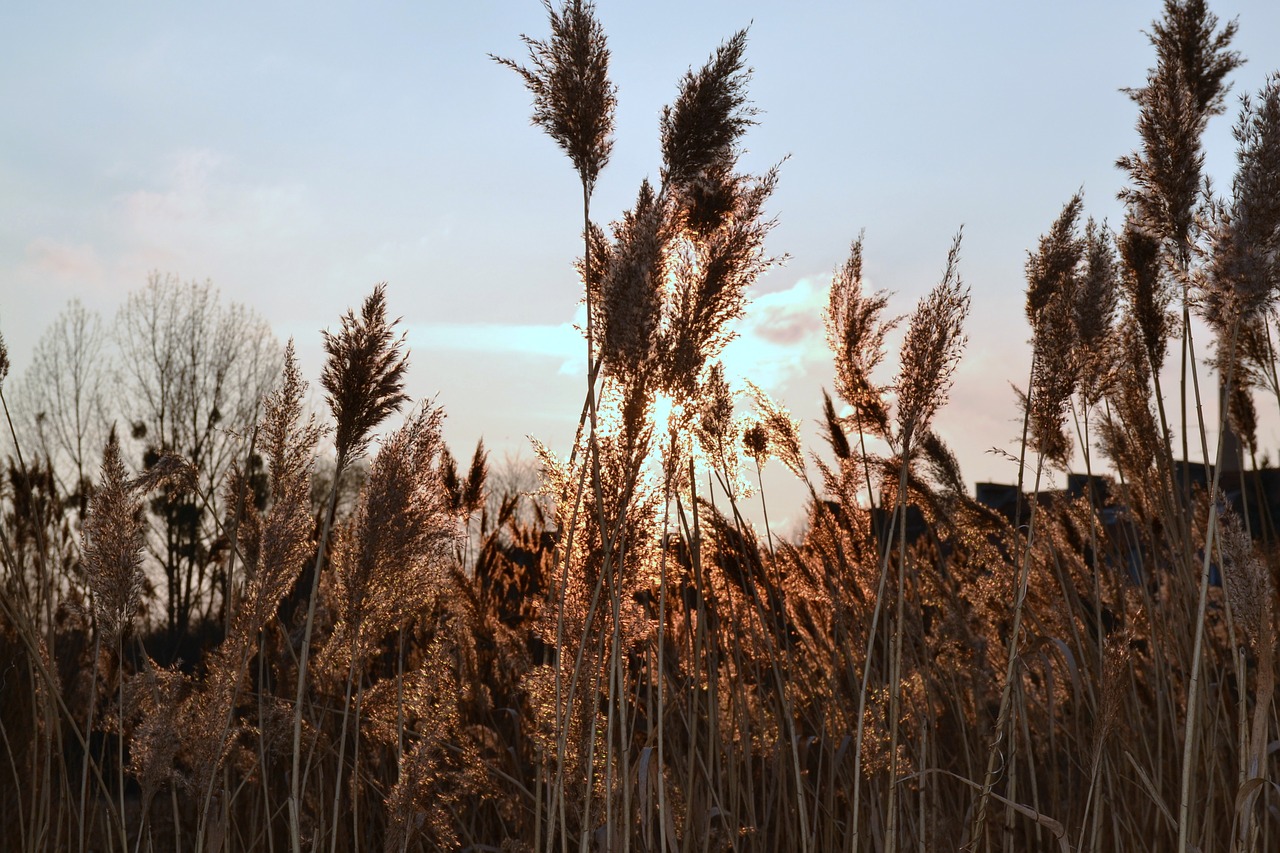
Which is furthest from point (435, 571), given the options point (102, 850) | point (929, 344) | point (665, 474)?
point (102, 850)

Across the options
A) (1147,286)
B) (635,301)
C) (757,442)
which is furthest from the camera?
(757,442)

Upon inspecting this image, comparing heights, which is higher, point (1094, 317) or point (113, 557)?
point (1094, 317)

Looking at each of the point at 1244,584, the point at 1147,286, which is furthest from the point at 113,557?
the point at 1147,286

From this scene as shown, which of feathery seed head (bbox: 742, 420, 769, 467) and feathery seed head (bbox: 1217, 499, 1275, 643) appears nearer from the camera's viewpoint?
feathery seed head (bbox: 1217, 499, 1275, 643)

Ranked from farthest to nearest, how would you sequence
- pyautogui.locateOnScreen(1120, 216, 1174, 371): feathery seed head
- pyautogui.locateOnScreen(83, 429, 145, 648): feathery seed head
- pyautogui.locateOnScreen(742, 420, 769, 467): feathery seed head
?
1. pyautogui.locateOnScreen(742, 420, 769, 467): feathery seed head
2. pyautogui.locateOnScreen(1120, 216, 1174, 371): feathery seed head
3. pyautogui.locateOnScreen(83, 429, 145, 648): feathery seed head

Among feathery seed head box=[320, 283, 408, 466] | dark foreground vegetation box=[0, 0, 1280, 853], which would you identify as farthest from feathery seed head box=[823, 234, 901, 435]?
feathery seed head box=[320, 283, 408, 466]

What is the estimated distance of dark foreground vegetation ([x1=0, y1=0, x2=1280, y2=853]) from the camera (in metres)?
2.02

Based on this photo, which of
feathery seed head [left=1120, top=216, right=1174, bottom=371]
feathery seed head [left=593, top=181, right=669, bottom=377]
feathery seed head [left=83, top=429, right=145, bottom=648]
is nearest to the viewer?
feathery seed head [left=593, top=181, right=669, bottom=377]

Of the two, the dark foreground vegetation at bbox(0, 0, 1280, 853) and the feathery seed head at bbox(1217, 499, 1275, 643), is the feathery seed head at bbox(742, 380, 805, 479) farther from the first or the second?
the feathery seed head at bbox(1217, 499, 1275, 643)

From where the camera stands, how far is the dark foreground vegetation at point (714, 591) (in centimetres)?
202

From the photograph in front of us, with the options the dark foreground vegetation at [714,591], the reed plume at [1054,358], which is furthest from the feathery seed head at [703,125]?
the reed plume at [1054,358]

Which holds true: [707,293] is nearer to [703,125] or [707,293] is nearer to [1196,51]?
[703,125]

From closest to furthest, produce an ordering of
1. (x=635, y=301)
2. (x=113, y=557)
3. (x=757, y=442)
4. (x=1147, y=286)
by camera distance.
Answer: (x=635, y=301) < (x=113, y=557) < (x=1147, y=286) < (x=757, y=442)

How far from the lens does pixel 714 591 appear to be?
9.53 feet
